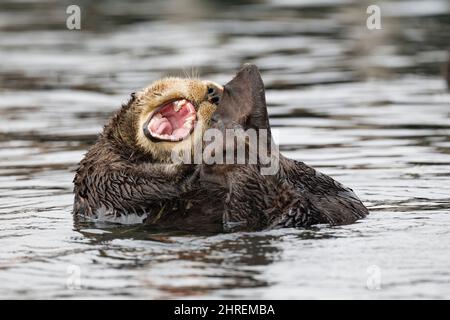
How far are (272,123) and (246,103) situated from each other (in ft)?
13.0

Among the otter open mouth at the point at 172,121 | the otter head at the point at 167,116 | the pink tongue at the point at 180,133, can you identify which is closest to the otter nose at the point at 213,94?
the otter head at the point at 167,116

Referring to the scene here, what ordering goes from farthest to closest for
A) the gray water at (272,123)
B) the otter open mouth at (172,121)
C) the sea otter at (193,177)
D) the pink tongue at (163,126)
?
the pink tongue at (163,126), the otter open mouth at (172,121), the sea otter at (193,177), the gray water at (272,123)

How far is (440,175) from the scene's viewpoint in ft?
25.6

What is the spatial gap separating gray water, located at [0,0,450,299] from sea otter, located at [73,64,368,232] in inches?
5.4

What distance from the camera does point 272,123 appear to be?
404 inches

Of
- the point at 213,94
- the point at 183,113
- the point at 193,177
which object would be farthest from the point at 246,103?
the point at 193,177

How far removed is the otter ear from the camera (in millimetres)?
6305

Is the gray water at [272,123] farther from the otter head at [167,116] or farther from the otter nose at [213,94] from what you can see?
the otter nose at [213,94]

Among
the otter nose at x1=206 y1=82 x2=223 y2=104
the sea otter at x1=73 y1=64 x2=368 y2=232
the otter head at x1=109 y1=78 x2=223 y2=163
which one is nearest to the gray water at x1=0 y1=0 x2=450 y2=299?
the sea otter at x1=73 y1=64 x2=368 y2=232

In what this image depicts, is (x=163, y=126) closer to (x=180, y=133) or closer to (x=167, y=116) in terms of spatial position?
(x=167, y=116)

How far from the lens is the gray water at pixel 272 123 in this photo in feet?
17.0

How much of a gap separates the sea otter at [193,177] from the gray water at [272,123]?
0.14 meters

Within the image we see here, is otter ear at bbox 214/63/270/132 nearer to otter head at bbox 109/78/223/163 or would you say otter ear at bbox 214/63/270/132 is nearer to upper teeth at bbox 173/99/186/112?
otter head at bbox 109/78/223/163
